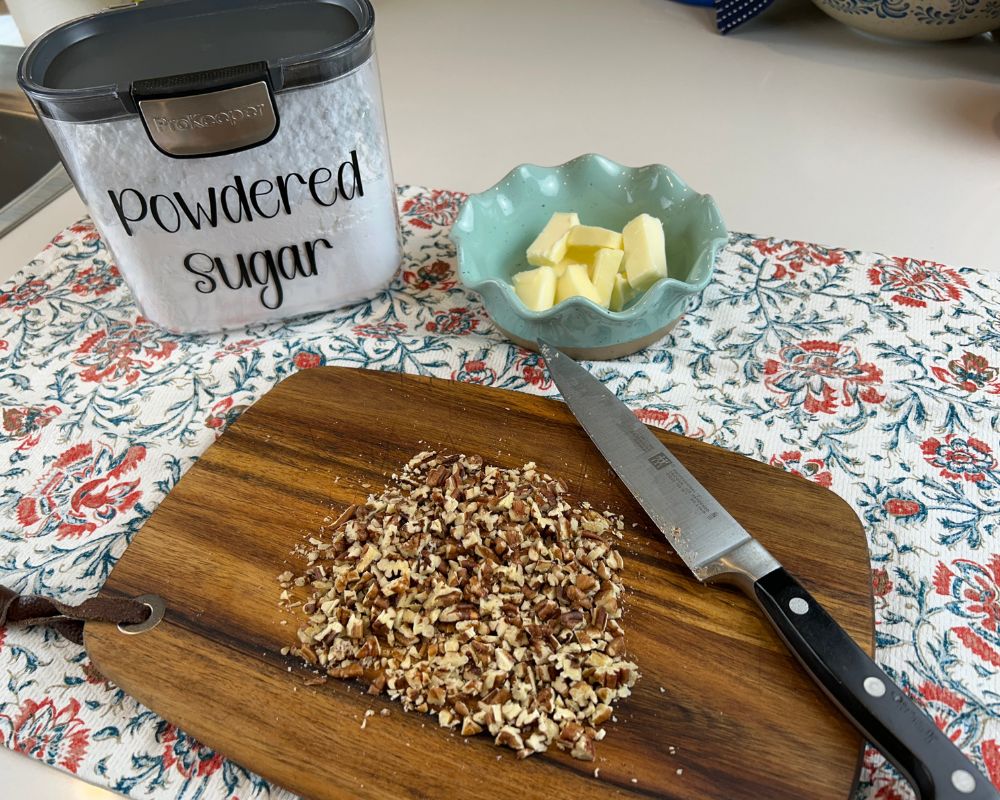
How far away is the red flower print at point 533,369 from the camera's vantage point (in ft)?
3.35

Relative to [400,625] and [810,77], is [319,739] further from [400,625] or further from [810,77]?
[810,77]

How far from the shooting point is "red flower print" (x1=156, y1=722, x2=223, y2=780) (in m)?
0.69

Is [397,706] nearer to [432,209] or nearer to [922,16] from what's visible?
[432,209]

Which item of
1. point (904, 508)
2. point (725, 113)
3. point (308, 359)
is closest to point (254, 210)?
point (308, 359)

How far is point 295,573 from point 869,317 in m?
0.79

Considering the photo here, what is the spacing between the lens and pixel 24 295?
118 centimetres

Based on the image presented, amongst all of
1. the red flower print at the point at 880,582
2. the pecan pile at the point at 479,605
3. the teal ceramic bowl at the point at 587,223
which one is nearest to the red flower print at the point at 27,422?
the pecan pile at the point at 479,605

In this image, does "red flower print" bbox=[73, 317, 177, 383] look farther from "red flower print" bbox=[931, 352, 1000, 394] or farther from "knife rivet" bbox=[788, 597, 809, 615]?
"red flower print" bbox=[931, 352, 1000, 394]

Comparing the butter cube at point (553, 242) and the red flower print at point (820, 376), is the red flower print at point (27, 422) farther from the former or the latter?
the red flower print at point (820, 376)

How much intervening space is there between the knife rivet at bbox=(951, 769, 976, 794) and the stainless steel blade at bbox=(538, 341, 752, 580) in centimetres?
24

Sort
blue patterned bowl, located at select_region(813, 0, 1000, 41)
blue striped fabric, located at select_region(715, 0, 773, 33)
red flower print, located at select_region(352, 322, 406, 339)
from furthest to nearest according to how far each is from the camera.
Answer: blue striped fabric, located at select_region(715, 0, 773, 33), blue patterned bowl, located at select_region(813, 0, 1000, 41), red flower print, located at select_region(352, 322, 406, 339)

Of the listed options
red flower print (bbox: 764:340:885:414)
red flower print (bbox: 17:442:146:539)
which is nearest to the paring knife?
red flower print (bbox: 764:340:885:414)

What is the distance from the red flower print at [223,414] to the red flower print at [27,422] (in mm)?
195

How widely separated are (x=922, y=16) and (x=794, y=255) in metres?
0.68
